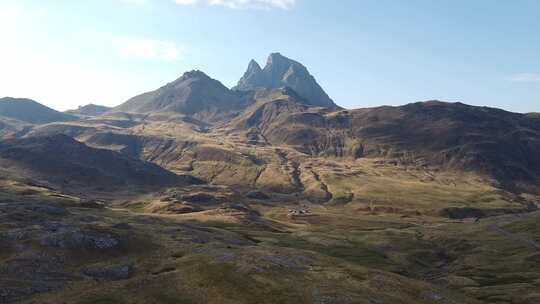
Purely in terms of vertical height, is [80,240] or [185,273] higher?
[80,240]

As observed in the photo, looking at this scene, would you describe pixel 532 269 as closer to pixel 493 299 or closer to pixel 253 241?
pixel 493 299

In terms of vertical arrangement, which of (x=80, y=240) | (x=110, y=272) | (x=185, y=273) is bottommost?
(x=110, y=272)

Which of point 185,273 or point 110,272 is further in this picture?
point 110,272

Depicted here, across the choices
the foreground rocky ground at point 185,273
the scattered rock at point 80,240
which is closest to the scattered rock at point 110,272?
the foreground rocky ground at point 185,273

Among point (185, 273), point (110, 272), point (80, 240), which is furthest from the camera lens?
point (80, 240)

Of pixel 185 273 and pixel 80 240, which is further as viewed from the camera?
pixel 80 240

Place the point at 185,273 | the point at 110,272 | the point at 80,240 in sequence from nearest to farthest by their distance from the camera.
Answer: the point at 185,273 < the point at 110,272 < the point at 80,240

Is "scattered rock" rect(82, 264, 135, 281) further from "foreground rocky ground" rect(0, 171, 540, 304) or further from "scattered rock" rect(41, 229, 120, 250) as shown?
"scattered rock" rect(41, 229, 120, 250)

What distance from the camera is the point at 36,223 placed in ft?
409

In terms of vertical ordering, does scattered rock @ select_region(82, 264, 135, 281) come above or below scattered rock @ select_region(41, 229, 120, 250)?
below

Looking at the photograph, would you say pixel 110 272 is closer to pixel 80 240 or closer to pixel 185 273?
pixel 185 273

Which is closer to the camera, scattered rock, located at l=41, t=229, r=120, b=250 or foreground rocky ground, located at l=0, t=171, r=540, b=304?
foreground rocky ground, located at l=0, t=171, r=540, b=304

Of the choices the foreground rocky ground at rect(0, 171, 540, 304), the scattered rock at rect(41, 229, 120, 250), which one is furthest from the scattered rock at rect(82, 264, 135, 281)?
the scattered rock at rect(41, 229, 120, 250)

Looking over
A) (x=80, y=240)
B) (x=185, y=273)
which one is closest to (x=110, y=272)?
(x=185, y=273)
